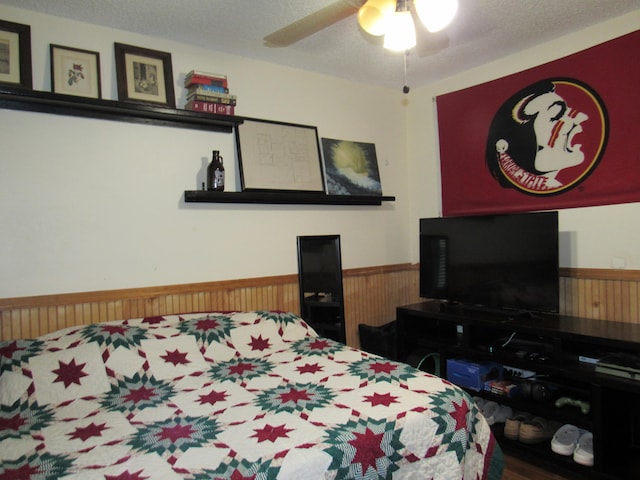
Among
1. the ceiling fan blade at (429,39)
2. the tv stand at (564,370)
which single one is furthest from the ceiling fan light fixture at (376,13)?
the tv stand at (564,370)

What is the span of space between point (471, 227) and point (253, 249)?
1478 millimetres

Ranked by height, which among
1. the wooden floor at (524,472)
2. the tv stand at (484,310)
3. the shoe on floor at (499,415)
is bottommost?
the wooden floor at (524,472)

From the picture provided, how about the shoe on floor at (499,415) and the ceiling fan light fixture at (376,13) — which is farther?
the shoe on floor at (499,415)

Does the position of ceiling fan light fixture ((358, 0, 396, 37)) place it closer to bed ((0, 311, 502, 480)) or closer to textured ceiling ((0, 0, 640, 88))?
textured ceiling ((0, 0, 640, 88))

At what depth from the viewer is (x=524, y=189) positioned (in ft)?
9.93

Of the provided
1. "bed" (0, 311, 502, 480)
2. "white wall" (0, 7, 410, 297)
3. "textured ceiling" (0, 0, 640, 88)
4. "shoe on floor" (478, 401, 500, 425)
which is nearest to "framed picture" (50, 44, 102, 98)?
"white wall" (0, 7, 410, 297)

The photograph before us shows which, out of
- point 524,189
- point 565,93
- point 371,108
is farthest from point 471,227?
point 371,108

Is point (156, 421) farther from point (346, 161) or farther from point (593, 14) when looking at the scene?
point (593, 14)

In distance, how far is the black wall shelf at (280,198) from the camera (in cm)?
264

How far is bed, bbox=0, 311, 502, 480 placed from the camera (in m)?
1.27

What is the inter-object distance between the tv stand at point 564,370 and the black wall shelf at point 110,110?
1887 millimetres

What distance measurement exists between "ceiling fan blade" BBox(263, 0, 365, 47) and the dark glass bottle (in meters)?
0.86

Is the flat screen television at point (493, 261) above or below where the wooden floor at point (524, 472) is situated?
above

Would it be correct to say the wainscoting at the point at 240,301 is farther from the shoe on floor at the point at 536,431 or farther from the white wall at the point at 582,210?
the shoe on floor at the point at 536,431
